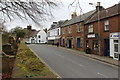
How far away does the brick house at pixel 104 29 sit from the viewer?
75.9 ft

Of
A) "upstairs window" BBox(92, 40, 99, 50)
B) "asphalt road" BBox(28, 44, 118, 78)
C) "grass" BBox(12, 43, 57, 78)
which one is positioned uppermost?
"upstairs window" BBox(92, 40, 99, 50)

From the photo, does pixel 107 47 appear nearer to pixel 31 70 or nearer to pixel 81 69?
pixel 81 69

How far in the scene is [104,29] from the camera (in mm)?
25609

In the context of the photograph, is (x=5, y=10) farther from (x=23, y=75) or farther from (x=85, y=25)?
(x=85, y=25)

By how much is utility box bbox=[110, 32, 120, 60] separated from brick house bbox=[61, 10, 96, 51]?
9.25 m

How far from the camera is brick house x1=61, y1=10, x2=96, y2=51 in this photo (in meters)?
34.9

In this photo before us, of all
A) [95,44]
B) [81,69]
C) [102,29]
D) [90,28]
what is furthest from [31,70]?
[90,28]

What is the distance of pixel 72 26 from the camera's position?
4119 cm

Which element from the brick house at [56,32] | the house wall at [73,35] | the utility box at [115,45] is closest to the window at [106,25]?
the utility box at [115,45]

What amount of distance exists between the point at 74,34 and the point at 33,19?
97.9 ft

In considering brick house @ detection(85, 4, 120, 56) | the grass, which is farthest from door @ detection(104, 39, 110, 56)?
the grass

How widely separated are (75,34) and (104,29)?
13593mm

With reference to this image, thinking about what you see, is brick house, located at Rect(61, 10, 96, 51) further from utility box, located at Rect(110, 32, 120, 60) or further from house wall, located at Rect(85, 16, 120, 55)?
utility box, located at Rect(110, 32, 120, 60)

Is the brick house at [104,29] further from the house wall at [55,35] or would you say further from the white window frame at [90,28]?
the house wall at [55,35]
